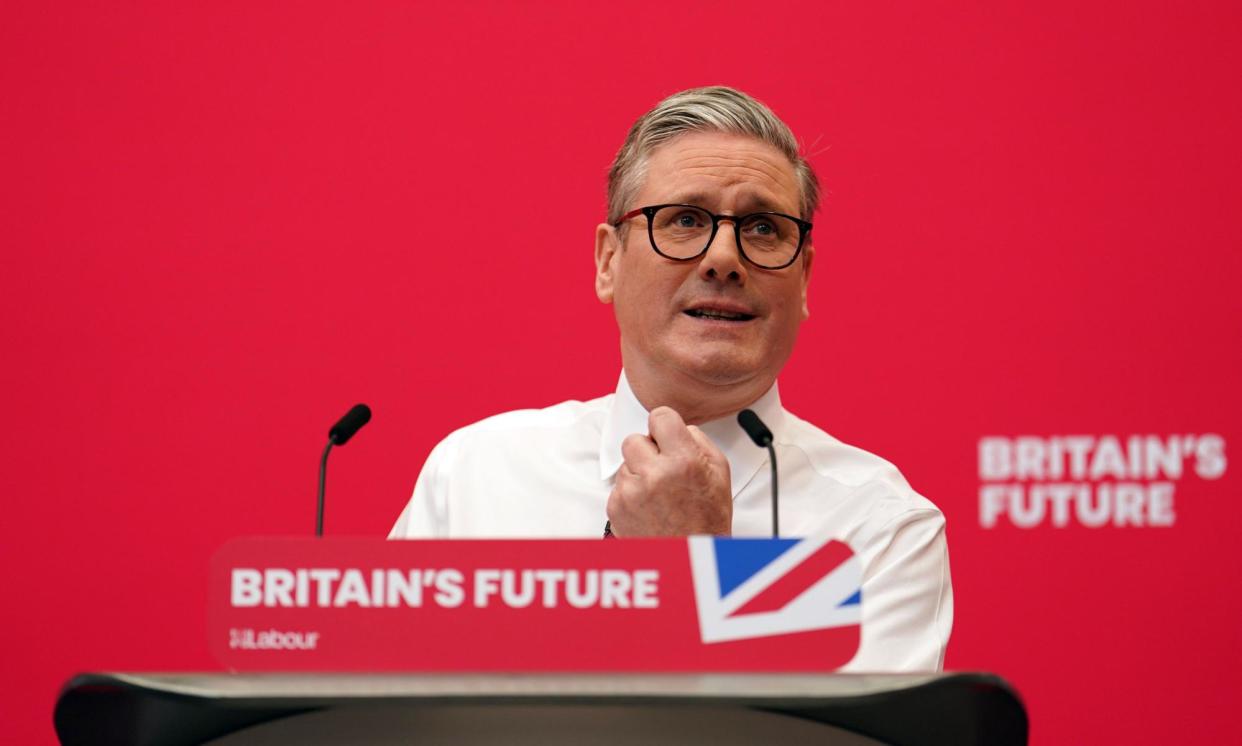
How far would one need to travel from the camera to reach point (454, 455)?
1896mm

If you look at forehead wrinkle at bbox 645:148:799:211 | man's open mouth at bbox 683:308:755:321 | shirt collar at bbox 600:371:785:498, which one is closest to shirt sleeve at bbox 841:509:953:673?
shirt collar at bbox 600:371:785:498

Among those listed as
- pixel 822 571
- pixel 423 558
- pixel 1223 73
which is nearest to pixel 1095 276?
pixel 1223 73

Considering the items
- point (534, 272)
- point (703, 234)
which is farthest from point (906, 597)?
point (534, 272)

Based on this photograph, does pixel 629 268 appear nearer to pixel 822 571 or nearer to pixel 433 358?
pixel 433 358

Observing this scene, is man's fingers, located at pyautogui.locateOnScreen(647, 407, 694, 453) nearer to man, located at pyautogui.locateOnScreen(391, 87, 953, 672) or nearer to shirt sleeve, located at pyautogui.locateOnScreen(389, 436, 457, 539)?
man, located at pyautogui.locateOnScreen(391, 87, 953, 672)

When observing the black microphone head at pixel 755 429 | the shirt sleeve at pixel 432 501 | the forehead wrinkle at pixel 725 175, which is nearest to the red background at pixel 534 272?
the shirt sleeve at pixel 432 501

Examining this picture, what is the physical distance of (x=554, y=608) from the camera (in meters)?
0.92

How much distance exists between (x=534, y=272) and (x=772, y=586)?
4.84ft

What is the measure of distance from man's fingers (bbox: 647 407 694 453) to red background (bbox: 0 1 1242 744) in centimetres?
88

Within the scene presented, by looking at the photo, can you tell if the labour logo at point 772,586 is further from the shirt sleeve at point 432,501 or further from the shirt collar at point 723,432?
the shirt sleeve at point 432,501

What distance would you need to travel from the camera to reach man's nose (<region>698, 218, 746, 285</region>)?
1.63 meters

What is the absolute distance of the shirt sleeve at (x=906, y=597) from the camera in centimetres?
146

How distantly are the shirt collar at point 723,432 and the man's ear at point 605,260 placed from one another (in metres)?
0.13

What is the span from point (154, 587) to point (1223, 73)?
6.75ft
